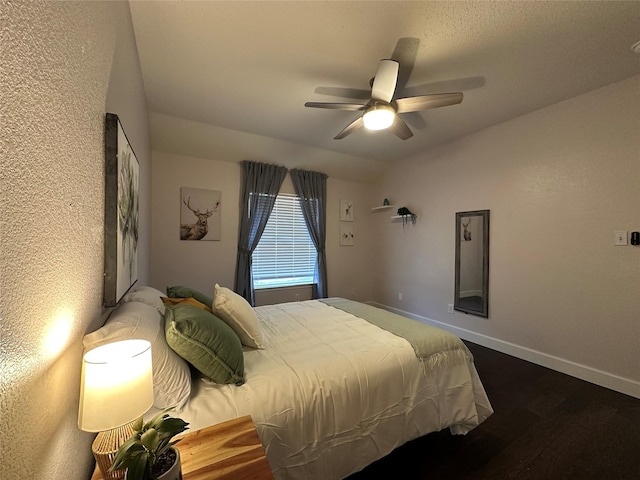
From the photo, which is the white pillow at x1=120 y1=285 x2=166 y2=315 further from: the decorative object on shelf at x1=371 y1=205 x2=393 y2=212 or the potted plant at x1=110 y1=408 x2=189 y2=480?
the decorative object on shelf at x1=371 y1=205 x2=393 y2=212

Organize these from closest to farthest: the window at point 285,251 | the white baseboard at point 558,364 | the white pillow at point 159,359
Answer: the white pillow at point 159,359 → the white baseboard at point 558,364 → the window at point 285,251

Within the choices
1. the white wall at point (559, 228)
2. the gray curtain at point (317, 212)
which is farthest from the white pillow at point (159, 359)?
the white wall at point (559, 228)

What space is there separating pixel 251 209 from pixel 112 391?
3.29 meters

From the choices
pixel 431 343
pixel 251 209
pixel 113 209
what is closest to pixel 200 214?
pixel 251 209

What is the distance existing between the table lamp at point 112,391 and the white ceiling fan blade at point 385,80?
1954mm

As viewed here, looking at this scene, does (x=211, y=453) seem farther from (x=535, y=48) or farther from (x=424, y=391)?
(x=535, y=48)

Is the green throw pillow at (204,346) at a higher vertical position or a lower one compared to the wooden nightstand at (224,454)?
higher

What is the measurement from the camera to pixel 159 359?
1.07 metres

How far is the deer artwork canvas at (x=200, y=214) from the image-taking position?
3.47 meters

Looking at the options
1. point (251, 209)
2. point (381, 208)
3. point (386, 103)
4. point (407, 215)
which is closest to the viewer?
point (386, 103)

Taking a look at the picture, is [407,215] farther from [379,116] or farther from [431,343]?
[431,343]

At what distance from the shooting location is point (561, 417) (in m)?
1.94

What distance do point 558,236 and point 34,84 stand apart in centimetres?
370

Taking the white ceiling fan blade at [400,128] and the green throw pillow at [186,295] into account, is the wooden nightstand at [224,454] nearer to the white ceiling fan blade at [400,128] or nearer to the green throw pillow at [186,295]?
the green throw pillow at [186,295]
